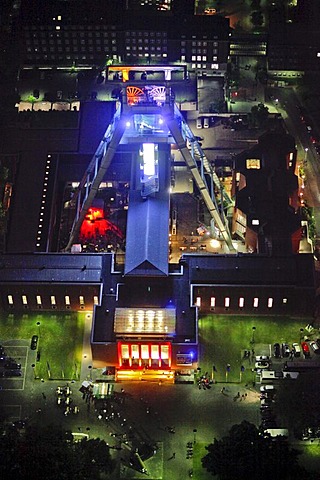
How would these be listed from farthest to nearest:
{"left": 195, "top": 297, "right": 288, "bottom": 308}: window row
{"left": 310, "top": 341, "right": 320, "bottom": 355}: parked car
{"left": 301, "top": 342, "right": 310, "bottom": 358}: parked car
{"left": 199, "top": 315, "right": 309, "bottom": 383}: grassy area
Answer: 1. {"left": 195, "top": 297, "right": 288, "bottom": 308}: window row
2. {"left": 310, "top": 341, "right": 320, "bottom": 355}: parked car
3. {"left": 301, "top": 342, "right": 310, "bottom": 358}: parked car
4. {"left": 199, "top": 315, "right": 309, "bottom": 383}: grassy area

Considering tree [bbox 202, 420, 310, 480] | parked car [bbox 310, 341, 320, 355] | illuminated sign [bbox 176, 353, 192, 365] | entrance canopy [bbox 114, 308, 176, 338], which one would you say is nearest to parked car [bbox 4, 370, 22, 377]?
entrance canopy [bbox 114, 308, 176, 338]

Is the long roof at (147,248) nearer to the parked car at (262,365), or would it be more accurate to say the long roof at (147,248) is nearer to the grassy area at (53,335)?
the grassy area at (53,335)

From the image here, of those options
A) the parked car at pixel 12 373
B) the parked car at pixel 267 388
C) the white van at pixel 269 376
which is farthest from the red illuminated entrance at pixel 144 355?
the parked car at pixel 12 373

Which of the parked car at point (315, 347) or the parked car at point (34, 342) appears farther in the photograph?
the parked car at point (34, 342)

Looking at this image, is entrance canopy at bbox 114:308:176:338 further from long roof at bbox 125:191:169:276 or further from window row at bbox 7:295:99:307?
window row at bbox 7:295:99:307

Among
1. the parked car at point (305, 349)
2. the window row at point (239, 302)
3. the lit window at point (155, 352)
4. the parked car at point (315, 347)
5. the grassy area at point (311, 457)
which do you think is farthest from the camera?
the window row at point (239, 302)

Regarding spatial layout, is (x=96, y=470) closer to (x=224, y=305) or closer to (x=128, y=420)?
(x=128, y=420)

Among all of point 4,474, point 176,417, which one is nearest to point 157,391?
point 176,417
